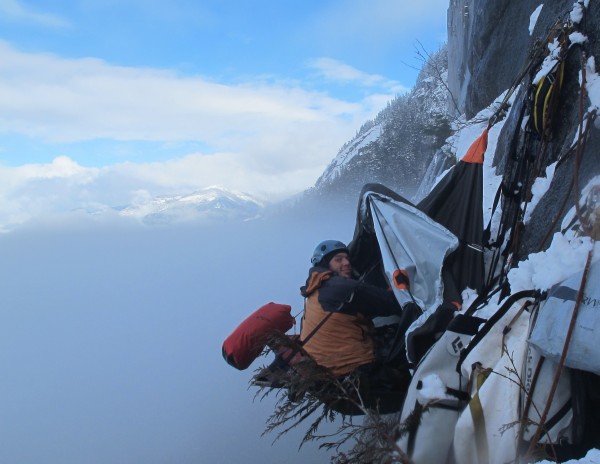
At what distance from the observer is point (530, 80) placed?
3832 mm

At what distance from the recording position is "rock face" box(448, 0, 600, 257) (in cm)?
309

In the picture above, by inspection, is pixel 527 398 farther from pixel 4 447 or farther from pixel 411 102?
pixel 411 102

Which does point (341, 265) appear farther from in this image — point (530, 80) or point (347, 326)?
point (530, 80)

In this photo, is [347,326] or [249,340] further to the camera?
[249,340]

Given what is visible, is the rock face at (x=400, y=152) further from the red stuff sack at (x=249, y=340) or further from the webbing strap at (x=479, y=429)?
the webbing strap at (x=479, y=429)

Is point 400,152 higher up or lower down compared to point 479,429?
higher up

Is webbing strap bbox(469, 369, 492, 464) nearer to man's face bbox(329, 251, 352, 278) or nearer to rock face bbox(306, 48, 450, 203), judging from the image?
man's face bbox(329, 251, 352, 278)

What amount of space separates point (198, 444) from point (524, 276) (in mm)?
15369

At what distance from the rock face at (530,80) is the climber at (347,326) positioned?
3.85 ft

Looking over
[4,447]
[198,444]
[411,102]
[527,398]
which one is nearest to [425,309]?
[527,398]

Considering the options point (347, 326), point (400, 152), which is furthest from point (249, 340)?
point (400, 152)

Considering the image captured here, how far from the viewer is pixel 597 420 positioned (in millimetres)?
1892

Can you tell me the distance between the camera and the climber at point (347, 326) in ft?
12.2

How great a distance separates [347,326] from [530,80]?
2.37 metres
